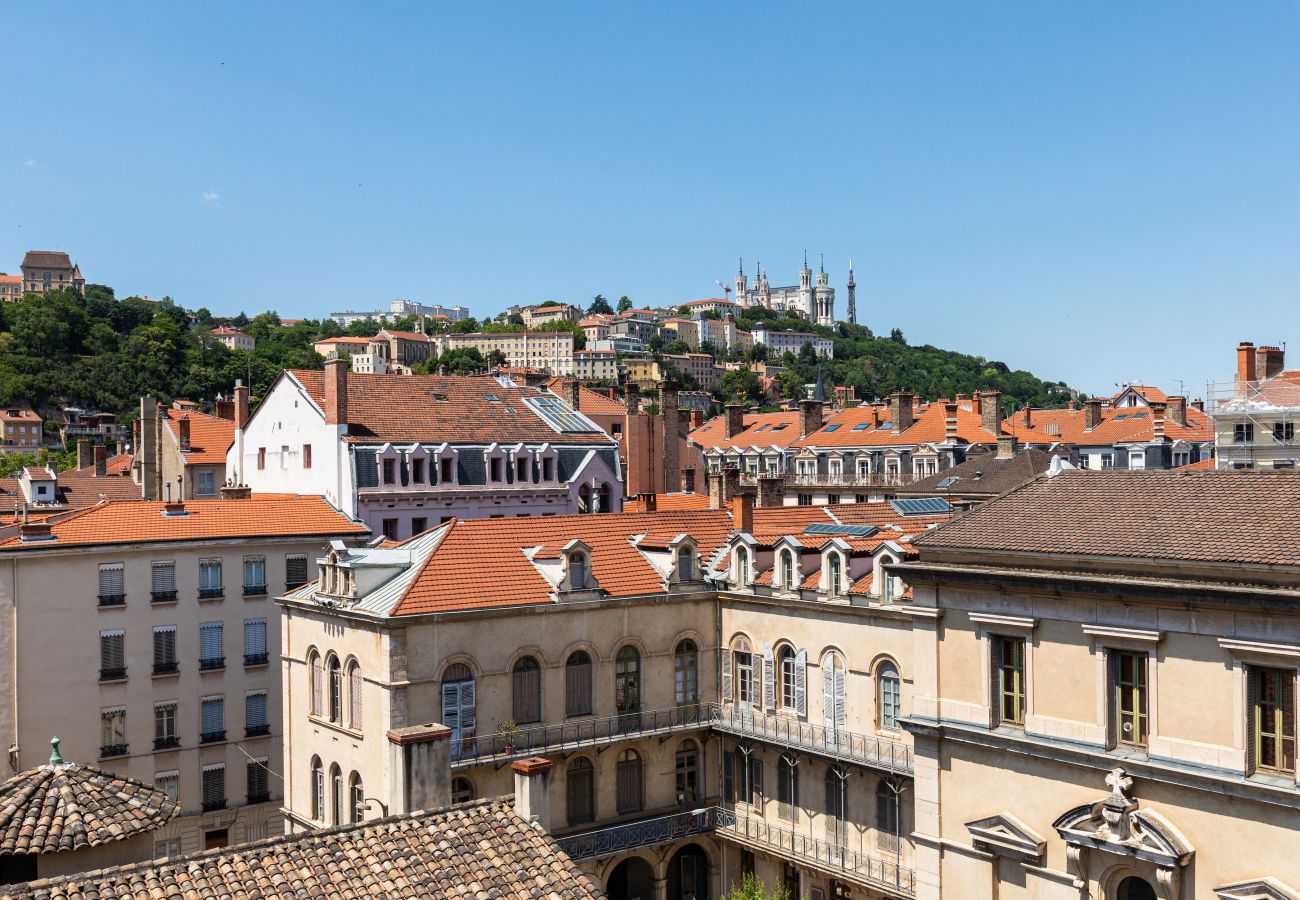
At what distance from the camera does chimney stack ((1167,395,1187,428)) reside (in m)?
75.4

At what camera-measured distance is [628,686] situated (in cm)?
3775

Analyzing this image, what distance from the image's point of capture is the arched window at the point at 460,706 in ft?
111

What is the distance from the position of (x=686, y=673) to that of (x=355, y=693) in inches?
418

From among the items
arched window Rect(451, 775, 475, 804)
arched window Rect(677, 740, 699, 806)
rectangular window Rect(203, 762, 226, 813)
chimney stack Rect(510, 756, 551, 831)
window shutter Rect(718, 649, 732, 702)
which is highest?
chimney stack Rect(510, 756, 551, 831)

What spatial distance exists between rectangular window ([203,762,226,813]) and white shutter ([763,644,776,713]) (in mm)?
20367

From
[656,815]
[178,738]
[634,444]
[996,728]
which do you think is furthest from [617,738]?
[634,444]

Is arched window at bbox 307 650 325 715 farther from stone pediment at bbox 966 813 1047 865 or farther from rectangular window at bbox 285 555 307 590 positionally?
stone pediment at bbox 966 813 1047 865

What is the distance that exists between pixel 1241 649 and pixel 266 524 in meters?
34.7

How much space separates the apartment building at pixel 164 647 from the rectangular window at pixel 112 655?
0.16 feet

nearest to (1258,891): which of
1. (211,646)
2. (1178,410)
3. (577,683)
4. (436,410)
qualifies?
(577,683)

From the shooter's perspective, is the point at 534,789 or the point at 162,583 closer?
the point at 534,789

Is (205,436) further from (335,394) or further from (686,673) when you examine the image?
(686,673)

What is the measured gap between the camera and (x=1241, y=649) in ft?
72.1

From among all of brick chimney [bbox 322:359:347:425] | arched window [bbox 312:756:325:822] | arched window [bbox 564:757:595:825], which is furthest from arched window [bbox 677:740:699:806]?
brick chimney [bbox 322:359:347:425]
